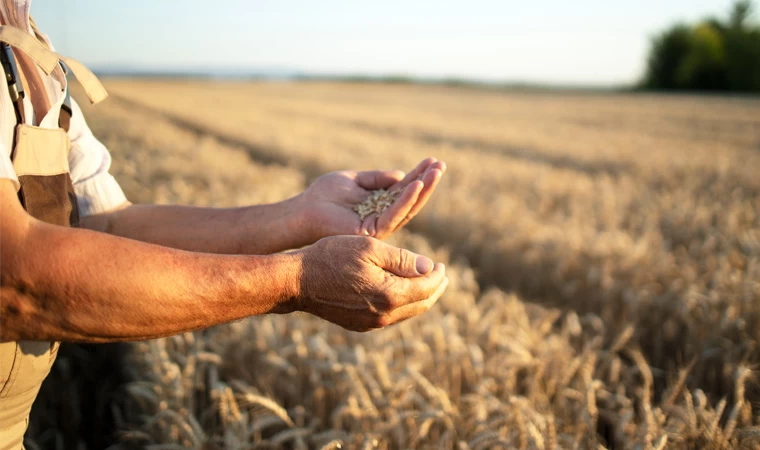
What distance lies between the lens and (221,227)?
168cm

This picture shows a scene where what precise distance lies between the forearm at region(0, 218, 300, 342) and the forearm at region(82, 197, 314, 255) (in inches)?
22.1

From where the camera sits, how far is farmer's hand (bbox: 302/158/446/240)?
1.59 m

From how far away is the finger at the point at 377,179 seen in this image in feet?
6.02

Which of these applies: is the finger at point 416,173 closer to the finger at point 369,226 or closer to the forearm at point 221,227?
the finger at point 369,226

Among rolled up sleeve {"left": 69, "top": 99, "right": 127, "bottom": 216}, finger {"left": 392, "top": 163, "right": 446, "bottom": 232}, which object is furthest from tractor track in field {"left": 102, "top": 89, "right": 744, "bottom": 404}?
rolled up sleeve {"left": 69, "top": 99, "right": 127, "bottom": 216}

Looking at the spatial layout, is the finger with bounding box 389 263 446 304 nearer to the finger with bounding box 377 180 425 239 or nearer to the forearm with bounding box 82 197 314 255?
the finger with bounding box 377 180 425 239

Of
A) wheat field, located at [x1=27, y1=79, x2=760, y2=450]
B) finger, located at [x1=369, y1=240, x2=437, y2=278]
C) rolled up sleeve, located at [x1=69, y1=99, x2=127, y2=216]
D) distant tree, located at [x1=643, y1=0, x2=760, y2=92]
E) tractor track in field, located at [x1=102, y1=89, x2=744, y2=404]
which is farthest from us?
distant tree, located at [x1=643, y1=0, x2=760, y2=92]

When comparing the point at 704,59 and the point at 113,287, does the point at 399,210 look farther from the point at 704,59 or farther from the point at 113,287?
the point at 704,59

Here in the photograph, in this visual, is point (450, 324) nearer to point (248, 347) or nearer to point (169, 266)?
point (248, 347)

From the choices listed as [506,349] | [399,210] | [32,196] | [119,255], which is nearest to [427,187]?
[399,210]

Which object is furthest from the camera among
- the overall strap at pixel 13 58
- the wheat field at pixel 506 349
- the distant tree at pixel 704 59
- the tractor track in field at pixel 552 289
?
the distant tree at pixel 704 59

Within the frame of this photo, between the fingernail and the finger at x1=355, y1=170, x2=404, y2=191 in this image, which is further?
the finger at x1=355, y1=170, x2=404, y2=191

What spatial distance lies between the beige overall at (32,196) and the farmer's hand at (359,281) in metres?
0.59

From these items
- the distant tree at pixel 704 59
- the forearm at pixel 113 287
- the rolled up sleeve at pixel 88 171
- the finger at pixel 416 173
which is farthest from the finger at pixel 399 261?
the distant tree at pixel 704 59
